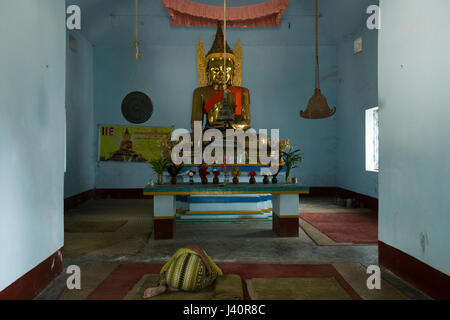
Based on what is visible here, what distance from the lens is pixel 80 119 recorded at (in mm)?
7160

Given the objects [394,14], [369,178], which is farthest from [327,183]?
[394,14]

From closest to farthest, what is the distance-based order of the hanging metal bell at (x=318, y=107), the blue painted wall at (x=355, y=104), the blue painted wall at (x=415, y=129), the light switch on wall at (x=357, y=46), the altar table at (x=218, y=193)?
1. the blue painted wall at (x=415, y=129)
2. the altar table at (x=218, y=193)
3. the hanging metal bell at (x=318, y=107)
4. the blue painted wall at (x=355, y=104)
5. the light switch on wall at (x=357, y=46)

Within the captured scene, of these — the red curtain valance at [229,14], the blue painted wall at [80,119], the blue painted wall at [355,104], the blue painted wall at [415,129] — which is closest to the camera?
the blue painted wall at [415,129]

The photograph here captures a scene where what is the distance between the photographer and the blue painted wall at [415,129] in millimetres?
2322

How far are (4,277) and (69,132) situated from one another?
496 cm

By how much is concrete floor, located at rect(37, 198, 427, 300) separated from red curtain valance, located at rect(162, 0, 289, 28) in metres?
4.64

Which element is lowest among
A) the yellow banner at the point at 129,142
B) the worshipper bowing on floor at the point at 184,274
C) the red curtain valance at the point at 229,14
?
the worshipper bowing on floor at the point at 184,274

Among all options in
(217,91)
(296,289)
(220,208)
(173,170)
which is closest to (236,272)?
(296,289)

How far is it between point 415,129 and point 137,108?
6418mm

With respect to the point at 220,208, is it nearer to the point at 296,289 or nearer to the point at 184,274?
the point at 296,289

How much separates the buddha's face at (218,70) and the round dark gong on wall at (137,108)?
1.89m

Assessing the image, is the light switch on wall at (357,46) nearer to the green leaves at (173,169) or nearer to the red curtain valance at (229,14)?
the red curtain valance at (229,14)

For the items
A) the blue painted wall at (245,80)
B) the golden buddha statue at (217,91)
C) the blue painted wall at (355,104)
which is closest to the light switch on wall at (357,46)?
the blue painted wall at (355,104)

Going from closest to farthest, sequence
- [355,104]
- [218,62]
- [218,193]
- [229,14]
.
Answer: [218,193]
[218,62]
[355,104]
[229,14]
